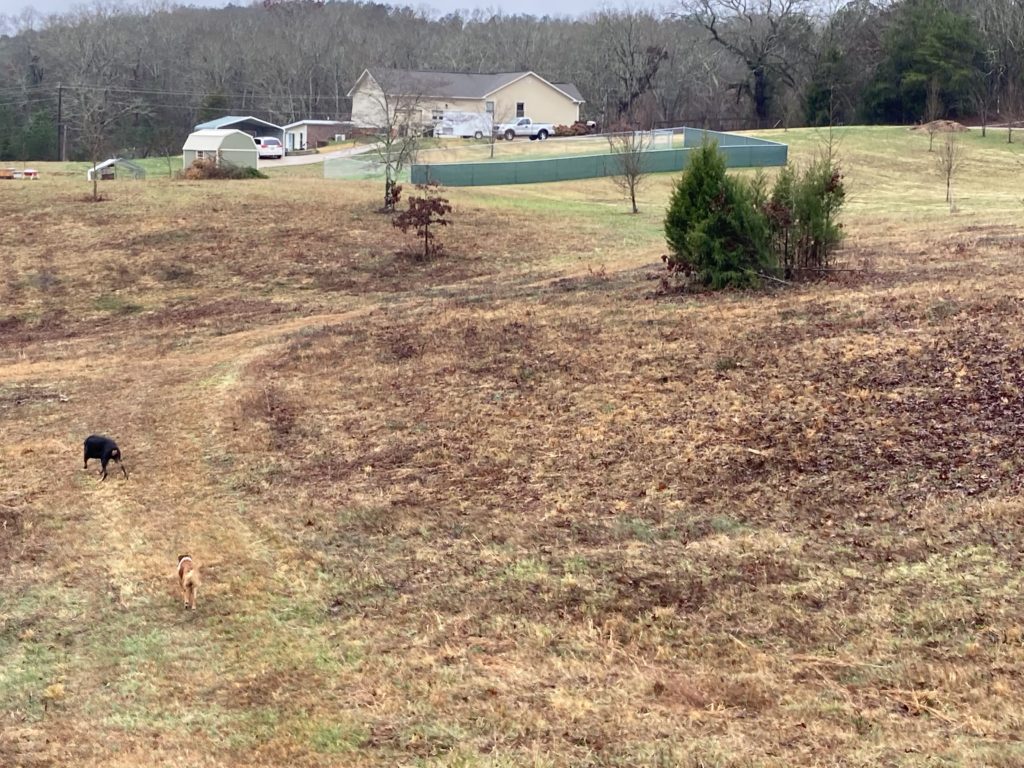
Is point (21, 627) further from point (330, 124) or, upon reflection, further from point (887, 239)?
point (330, 124)

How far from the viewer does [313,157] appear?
5091 cm

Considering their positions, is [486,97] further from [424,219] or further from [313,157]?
[424,219]

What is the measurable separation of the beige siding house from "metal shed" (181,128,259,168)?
1601cm

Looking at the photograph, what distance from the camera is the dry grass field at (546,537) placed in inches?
197

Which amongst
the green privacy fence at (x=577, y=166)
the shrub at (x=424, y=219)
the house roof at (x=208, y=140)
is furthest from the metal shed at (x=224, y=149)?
the shrub at (x=424, y=219)

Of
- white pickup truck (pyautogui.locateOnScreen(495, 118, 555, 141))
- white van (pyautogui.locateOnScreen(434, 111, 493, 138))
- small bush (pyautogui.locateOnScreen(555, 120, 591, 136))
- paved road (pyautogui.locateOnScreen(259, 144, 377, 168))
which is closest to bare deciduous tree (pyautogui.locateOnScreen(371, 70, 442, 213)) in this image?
white van (pyautogui.locateOnScreen(434, 111, 493, 138))

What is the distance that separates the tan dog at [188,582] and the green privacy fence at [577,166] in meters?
31.1

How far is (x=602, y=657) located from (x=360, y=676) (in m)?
1.43

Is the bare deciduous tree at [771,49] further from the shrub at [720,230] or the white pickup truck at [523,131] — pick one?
the shrub at [720,230]

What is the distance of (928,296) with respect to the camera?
12328 millimetres

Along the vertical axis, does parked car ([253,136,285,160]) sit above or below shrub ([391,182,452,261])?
above

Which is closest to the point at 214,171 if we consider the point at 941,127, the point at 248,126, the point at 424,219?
the point at 424,219

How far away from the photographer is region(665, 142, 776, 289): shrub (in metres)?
14.6

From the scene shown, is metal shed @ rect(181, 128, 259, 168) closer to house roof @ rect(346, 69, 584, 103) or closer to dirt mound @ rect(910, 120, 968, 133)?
house roof @ rect(346, 69, 584, 103)
